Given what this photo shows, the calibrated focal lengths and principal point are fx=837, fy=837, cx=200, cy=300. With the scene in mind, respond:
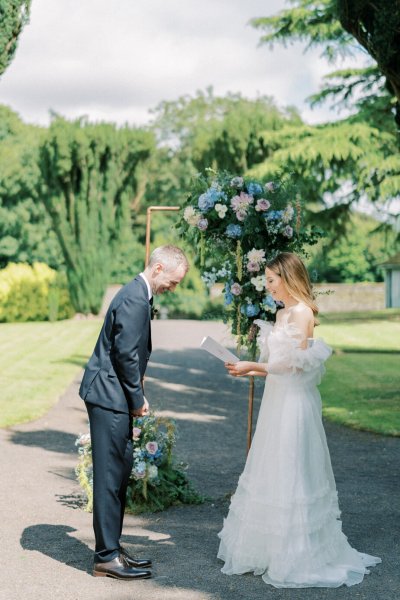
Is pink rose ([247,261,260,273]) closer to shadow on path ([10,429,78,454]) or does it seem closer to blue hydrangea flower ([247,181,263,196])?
blue hydrangea flower ([247,181,263,196])

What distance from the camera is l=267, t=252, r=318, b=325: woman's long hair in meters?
5.13

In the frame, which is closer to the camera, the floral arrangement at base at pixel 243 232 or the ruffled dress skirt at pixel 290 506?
the ruffled dress skirt at pixel 290 506

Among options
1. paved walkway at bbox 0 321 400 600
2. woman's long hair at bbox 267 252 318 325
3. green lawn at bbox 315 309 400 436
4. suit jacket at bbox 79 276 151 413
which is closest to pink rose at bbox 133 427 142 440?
paved walkway at bbox 0 321 400 600

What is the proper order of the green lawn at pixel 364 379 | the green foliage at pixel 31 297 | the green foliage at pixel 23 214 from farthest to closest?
the green foliage at pixel 23 214 < the green foliage at pixel 31 297 < the green lawn at pixel 364 379

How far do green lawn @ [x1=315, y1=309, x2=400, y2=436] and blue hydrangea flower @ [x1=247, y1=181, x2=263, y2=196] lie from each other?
510cm

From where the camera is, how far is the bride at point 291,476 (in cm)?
500

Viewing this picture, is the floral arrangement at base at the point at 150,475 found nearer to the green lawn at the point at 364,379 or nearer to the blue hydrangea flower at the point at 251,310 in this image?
the blue hydrangea flower at the point at 251,310

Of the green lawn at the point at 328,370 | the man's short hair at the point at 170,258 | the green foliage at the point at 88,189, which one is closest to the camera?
the man's short hair at the point at 170,258

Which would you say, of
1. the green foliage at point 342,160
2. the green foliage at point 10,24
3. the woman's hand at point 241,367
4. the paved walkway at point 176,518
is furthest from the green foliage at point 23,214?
the woman's hand at point 241,367

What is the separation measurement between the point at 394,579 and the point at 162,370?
1284cm

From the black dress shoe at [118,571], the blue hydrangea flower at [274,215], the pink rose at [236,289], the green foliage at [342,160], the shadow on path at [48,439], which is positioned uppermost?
the green foliage at [342,160]

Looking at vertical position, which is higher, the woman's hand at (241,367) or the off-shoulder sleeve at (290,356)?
the off-shoulder sleeve at (290,356)

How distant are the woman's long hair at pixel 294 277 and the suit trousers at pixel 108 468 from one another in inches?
49.7

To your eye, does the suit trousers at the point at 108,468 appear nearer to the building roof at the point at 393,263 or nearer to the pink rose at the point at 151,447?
the pink rose at the point at 151,447
